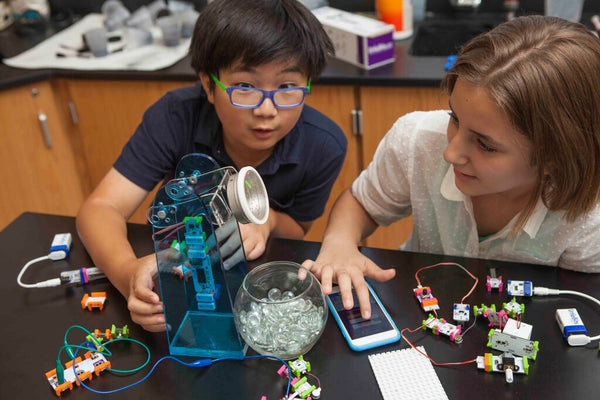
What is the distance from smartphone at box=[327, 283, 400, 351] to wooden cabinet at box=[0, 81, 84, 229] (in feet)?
6.10

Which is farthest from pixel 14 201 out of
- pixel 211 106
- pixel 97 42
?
pixel 211 106

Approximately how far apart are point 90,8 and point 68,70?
0.67m

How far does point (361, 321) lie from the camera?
100 centimetres

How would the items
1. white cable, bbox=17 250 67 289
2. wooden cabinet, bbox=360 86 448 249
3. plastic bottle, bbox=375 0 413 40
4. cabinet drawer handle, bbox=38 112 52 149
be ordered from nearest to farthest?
white cable, bbox=17 250 67 289 → wooden cabinet, bbox=360 86 448 249 → plastic bottle, bbox=375 0 413 40 → cabinet drawer handle, bbox=38 112 52 149

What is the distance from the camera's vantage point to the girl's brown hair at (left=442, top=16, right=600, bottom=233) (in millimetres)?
950

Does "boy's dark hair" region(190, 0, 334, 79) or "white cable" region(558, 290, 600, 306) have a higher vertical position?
"boy's dark hair" region(190, 0, 334, 79)

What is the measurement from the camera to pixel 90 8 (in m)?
2.87

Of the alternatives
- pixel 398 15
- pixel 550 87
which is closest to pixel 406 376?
pixel 550 87

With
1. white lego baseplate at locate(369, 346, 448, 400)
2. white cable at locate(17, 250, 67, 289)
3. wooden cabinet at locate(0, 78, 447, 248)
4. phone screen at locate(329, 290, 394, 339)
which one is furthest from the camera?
wooden cabinet at locate(0, 78, 447, 248)

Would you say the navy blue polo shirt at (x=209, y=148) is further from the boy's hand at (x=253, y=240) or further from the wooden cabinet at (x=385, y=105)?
the wooden cabinet at (x=385, y=105)

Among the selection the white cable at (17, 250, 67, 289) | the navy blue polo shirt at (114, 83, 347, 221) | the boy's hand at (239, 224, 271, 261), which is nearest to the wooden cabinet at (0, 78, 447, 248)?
the navy blue polo shirt at (114, 83, 347, 221)

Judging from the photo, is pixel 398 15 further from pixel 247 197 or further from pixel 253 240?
pixel 247 197

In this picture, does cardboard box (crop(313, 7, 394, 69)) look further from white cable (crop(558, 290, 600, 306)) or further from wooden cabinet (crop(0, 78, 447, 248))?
white cable (crop(558, 290, 600, 306))

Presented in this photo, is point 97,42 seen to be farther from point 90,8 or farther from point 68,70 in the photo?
point 90,8
